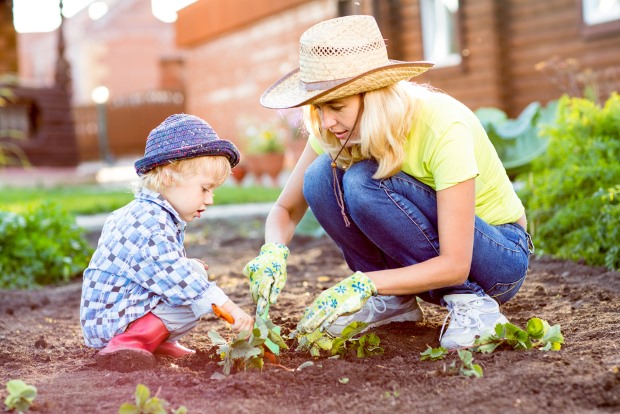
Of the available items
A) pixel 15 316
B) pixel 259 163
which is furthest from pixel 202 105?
pixel 15 316

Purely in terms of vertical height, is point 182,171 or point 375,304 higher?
point 182,171

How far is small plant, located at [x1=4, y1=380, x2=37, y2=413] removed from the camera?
6.11 ft

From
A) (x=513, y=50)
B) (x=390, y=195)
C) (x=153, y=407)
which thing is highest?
(x=513, y=50)

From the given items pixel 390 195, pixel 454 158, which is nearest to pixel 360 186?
pixel 390 195

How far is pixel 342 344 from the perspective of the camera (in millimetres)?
2477

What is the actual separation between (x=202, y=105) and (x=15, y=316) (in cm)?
1177

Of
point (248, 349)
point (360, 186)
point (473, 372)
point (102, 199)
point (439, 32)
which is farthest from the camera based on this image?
point (439, 32)

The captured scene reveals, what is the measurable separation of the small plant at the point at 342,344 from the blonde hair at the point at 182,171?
1.87 ft

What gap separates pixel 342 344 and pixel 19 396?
0.99m

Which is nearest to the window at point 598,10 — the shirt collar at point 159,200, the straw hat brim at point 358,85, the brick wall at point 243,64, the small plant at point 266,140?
the brick wall at point 243,64

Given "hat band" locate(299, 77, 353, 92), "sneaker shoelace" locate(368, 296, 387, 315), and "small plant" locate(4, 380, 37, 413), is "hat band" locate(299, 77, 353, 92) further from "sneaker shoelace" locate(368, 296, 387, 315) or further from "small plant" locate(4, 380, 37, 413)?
"small plant" locate(4, 380, 37, 413)

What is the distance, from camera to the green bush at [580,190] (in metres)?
3.55

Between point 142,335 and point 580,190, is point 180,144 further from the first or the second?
point 580,190

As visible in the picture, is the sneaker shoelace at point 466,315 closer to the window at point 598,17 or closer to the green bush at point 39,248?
the green bush at point 39,248
